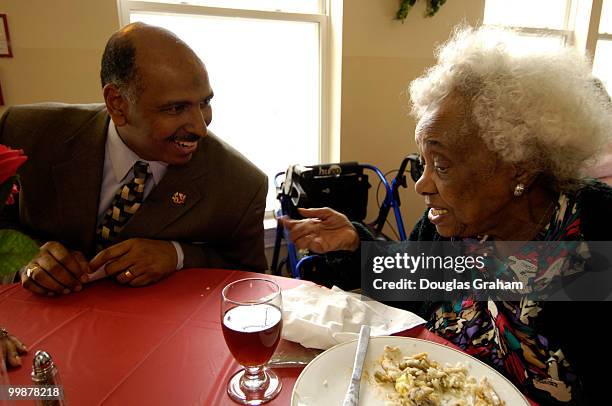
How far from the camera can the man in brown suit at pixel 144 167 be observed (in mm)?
1338

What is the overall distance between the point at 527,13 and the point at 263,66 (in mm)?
2658

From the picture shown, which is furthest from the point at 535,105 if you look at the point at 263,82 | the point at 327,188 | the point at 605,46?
the point at 605,46

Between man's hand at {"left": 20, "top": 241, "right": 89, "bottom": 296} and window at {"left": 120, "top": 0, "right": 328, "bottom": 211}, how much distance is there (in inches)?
72.0

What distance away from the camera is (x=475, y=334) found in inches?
43.7

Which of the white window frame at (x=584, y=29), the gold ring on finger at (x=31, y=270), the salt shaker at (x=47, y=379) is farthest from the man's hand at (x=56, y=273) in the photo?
the white window frame at (x=584, y=29)

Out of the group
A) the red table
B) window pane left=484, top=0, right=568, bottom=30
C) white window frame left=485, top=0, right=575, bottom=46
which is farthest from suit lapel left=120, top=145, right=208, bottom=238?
white window frame left=485, top=0, right=575, bottom=46

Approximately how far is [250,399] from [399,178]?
2.11 m

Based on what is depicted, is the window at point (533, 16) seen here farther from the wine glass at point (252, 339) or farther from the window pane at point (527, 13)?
the wine glass at point (252, 339)

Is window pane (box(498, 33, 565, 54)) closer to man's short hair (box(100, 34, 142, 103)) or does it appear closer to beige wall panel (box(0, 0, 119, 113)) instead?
man's short hair (box(100, 34, 142, 103))

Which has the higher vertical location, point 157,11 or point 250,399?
point 157,11

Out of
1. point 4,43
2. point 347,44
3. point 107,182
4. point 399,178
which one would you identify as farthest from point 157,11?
point 399,178

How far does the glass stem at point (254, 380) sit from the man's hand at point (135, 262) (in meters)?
0.50

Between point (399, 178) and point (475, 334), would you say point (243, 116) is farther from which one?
point (475, 334)

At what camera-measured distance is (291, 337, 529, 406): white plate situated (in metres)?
0.67
